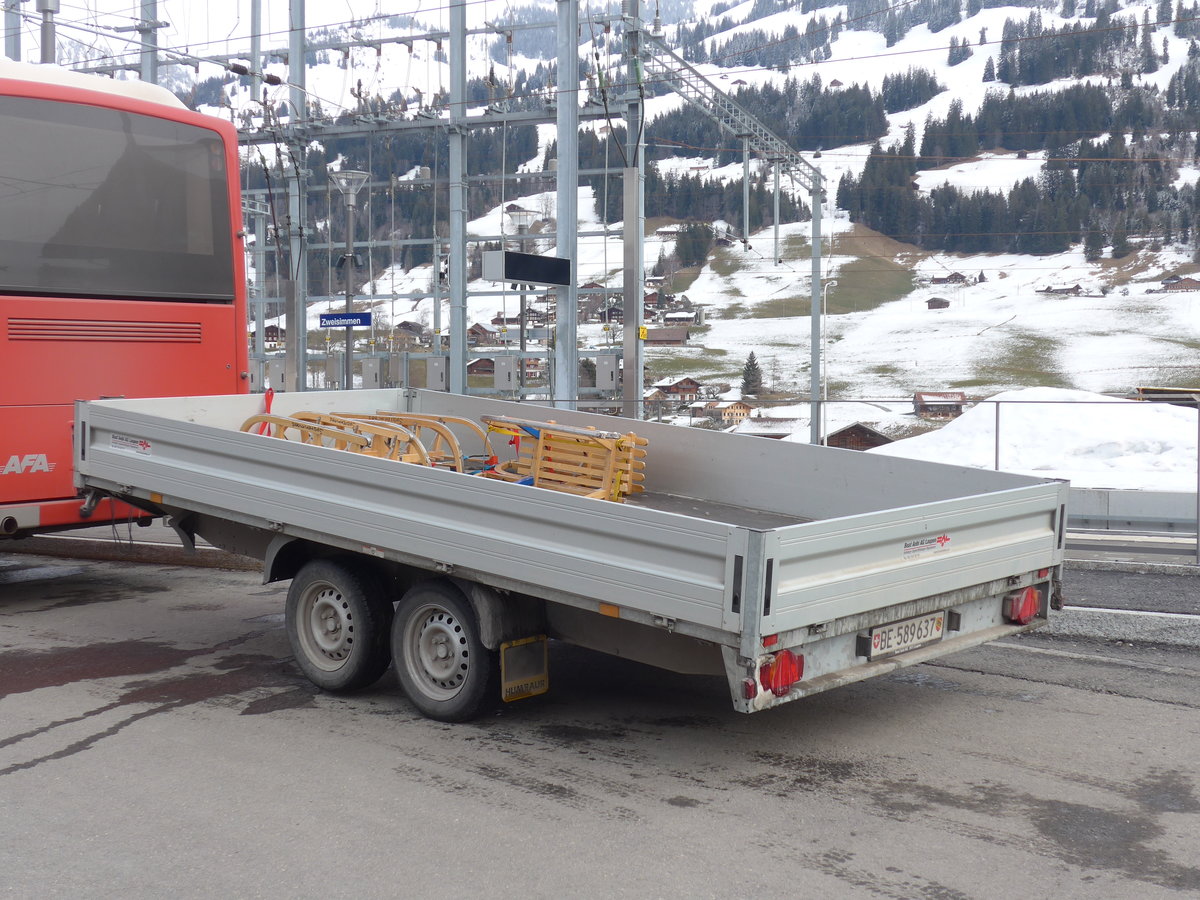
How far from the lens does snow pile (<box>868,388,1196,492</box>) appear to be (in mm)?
15867

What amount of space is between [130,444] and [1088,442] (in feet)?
41.6

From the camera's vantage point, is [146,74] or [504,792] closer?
[504,792]

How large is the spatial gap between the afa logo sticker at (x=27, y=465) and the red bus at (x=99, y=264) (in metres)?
0.01

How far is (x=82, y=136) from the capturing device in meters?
9.51

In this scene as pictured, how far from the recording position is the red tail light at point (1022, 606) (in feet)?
21.2

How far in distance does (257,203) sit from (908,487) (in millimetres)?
32638

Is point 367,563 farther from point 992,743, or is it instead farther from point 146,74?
point 146,74

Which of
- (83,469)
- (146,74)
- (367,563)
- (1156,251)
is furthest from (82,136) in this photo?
(1156,251)

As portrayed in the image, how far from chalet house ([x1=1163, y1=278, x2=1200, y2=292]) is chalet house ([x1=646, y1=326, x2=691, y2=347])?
54809 mm

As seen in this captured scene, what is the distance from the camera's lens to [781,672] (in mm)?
5215

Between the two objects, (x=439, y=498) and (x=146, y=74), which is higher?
(x=146, y=74)

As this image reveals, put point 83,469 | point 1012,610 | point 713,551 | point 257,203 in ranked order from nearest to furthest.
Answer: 1. point 713,551
2. point 1012,610
3. point 83,469
4. point 257,203

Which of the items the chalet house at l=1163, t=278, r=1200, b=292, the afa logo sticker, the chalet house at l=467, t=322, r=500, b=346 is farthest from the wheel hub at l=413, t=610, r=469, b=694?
the chalet house at l=1163, t=278, r=1200, b=292

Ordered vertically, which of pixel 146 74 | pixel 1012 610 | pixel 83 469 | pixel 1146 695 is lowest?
pixel 1146 695
